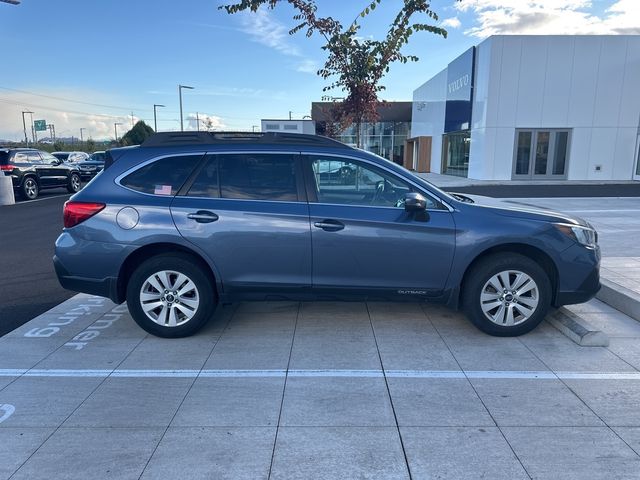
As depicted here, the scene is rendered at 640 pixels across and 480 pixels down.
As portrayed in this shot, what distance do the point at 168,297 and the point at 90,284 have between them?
743 mm

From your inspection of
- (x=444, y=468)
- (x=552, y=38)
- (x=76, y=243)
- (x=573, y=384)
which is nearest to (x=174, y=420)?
(x=444, y=468)

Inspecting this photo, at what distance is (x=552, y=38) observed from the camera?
68.4ft

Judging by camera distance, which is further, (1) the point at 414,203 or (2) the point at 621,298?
(2) the point at 621,298

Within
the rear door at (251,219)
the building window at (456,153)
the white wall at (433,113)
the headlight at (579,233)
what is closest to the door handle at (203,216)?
the rear door at (251,219)

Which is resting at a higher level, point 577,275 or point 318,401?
point 577,275

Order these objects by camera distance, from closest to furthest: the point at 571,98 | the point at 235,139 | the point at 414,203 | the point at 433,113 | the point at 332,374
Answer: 1. the point at 332,374
2. the point at 414,203
3. the point at 235,139
4. the point at 571,98
5. the point at 433,113

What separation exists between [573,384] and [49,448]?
3.67 meters

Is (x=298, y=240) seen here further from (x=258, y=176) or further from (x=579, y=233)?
(x=579, y=233)

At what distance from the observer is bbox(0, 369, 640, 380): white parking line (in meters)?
3.72

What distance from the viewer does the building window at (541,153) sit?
2214 centimetres

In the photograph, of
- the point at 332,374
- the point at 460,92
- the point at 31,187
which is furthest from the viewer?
the point at 460,92

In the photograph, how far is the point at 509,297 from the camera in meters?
4.32

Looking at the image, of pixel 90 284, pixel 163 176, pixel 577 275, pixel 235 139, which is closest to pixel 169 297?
pixel 90 284

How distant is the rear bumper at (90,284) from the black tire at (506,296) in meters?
3.27
